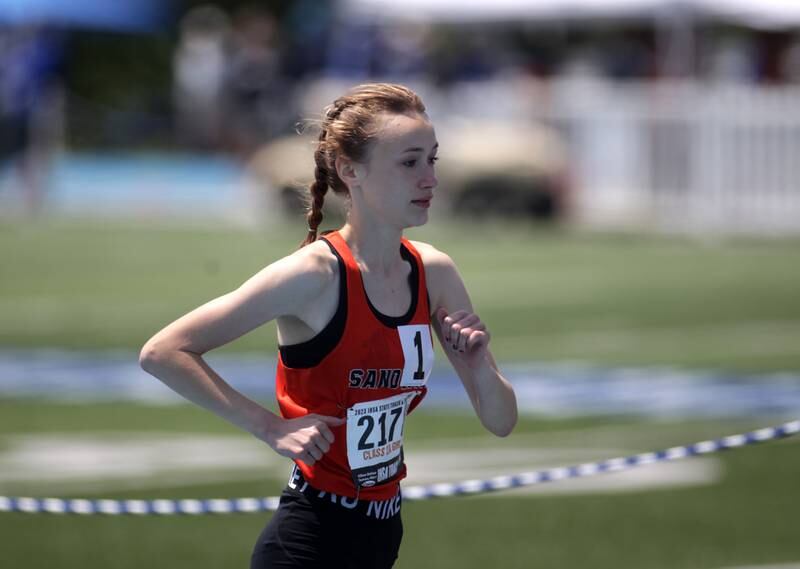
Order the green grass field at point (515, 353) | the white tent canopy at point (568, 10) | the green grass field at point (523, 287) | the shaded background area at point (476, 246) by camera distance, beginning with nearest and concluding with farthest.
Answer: the green grass field at point (515, 353) → the shaded background area at point (476, 246) → the green grass field at point (523, 287) → the white tent canopy at point (568, 10)

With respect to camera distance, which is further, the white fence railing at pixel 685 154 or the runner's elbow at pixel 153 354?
the white fence railing at pixel 685 154

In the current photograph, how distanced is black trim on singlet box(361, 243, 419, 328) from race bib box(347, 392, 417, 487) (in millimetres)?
226

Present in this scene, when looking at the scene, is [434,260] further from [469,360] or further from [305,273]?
[305,273]

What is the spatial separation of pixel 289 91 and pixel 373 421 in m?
32.4

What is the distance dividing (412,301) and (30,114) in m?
30.0

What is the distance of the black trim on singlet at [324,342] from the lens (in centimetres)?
482

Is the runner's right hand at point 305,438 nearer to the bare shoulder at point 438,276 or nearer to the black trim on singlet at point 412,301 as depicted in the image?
the black trim on singlet at point 412,301

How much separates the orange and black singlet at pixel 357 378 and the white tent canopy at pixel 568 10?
93.5ft

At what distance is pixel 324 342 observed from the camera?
4.82 metres

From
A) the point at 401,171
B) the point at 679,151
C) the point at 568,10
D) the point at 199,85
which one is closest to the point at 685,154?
the point at 679,151

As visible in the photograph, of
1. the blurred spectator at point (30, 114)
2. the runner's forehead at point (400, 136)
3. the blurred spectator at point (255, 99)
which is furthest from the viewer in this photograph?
the blurred spectator at point (255, 99)

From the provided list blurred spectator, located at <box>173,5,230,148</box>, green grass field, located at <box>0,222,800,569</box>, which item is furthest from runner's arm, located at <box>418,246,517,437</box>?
blurred spectator, located at <box>173,5,230,148</box>

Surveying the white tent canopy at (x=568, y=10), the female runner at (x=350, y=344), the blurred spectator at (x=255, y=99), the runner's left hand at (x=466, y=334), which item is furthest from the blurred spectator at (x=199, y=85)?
the runner's left hand at (x=466, y=334)

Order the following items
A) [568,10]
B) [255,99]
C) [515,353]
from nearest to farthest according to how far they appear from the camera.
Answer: [515,353], [568,10], [255,99]
